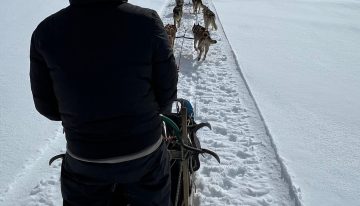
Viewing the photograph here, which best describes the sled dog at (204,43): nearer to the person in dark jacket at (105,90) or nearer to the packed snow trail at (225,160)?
the packed snow trail at (225,160)

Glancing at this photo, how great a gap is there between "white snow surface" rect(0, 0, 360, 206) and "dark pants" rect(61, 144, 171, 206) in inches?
57.7

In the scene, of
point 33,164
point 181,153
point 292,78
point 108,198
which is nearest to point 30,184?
point 33,164

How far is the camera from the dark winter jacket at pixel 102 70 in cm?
154

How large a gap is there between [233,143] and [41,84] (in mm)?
2949

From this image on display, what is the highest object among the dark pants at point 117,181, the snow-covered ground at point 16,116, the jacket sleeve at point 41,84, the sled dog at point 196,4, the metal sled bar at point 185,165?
the jacket sleeve at point 41,84

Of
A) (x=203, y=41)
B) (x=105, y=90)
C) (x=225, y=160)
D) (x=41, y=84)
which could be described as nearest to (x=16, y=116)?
(x=225, y=160)

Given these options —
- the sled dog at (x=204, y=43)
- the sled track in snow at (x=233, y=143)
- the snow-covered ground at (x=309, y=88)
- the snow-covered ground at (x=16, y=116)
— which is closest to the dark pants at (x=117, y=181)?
the sled track in snow at (x=233, y=143)

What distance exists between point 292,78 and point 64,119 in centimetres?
596

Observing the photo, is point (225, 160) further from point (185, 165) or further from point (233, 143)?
point (185, 165)

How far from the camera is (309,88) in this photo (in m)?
6.64

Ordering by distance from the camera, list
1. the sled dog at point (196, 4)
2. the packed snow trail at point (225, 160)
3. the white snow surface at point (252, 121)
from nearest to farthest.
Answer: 1. the packed snow trail at point (225, 160)
2. the white snow surface at point (252, 121)
3. the sled dog at point (196, 4)

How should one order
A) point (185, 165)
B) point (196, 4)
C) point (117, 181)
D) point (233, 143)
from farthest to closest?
point (196, 4)
point (233, 143)
point (185, 165)
point (117, 181)

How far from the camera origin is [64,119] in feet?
5.65

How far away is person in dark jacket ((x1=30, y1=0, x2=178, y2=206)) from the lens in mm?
1546
